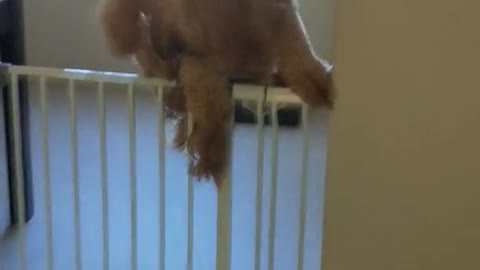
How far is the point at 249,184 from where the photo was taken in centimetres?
274

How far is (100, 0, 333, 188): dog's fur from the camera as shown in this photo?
1420mm

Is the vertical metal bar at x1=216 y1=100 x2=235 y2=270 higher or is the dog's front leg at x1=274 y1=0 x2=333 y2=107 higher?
the dog's front leg at x1=274 y1=0 x2=333 y2=107

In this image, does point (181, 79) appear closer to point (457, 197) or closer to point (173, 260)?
point (457, 197)

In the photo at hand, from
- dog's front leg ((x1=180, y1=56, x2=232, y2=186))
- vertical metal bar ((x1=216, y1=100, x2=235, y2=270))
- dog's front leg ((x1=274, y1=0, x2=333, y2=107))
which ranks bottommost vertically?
vertical metal bar ((x1=216, y1=100, x2=235, y2=270))

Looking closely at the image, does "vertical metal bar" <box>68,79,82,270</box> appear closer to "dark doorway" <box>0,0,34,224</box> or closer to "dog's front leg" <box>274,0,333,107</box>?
"dog's front leg" <box>274,0,333,107</box>

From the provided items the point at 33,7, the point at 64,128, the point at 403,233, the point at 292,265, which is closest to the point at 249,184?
the point at 292,265

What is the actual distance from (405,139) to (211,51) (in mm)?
383

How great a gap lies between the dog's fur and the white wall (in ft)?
6.83

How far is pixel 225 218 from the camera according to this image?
5.33 ft

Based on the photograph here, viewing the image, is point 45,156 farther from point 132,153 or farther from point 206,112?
point 206,112

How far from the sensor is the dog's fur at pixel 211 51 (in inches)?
55.9

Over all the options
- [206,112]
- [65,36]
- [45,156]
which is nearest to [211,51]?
[206,112]

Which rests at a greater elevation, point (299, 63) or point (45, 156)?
Answer: point (299, 63)

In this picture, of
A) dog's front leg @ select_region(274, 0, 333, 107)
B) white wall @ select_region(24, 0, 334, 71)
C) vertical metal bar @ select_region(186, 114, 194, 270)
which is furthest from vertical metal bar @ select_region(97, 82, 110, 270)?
white wall @ select_region(24, 0, 334, 71)
